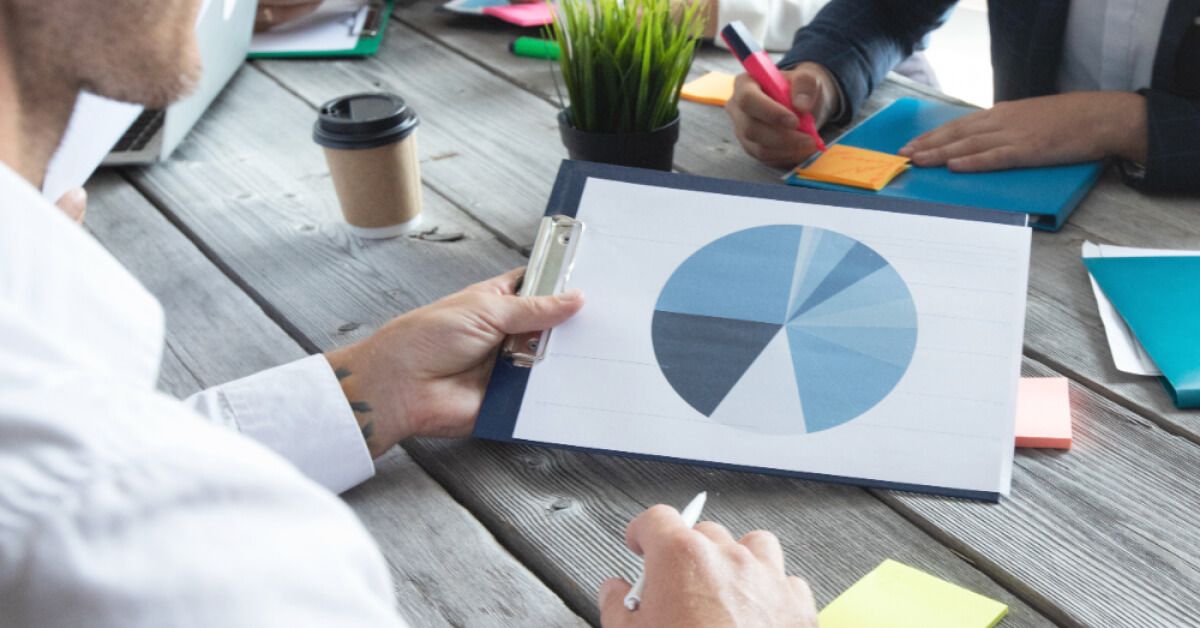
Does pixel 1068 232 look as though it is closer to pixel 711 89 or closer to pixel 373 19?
pixel 711 89

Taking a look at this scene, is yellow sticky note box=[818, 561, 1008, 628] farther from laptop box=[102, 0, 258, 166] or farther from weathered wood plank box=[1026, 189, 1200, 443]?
laptop box=[102, 0, 258, 166]

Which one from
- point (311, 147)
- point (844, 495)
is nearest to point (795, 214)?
point (844, 495)

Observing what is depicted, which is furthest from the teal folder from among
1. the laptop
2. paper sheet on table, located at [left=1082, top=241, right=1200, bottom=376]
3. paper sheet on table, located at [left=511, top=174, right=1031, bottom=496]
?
the laptop

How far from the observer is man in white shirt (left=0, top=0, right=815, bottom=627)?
363 mm

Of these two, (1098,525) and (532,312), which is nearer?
(1098,525)

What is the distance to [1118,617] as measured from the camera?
26.6 inches

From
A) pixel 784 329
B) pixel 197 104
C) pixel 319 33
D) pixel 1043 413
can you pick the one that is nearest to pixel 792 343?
pixel 784 329

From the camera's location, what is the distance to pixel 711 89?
145 cm

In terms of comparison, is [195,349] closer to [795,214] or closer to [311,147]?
[311,147]

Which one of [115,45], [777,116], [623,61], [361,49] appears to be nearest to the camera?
[115,45]

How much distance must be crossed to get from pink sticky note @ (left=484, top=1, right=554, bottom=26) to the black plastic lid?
550mm

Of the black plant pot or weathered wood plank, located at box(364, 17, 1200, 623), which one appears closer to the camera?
weathered wood plank, located at box(364, 17, 1200, 623)

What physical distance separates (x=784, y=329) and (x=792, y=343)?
0.02m

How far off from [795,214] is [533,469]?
1.05 feet
